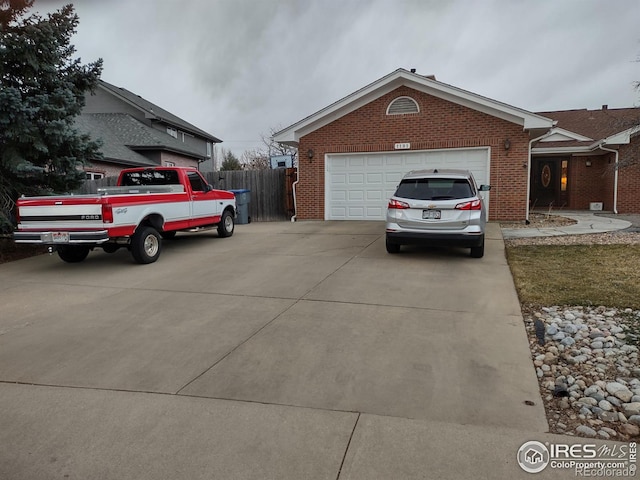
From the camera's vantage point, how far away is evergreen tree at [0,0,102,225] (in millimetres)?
9477

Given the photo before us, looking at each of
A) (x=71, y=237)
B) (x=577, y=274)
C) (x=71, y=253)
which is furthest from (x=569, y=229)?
(x=71, y=253)

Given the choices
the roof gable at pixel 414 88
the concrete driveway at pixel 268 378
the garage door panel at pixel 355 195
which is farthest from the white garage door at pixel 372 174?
the concrete driveway at pixel 268 378

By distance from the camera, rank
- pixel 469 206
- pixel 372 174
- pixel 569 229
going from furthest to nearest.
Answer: pixel 372 174 < pixel 569 229 < pixel 469 206

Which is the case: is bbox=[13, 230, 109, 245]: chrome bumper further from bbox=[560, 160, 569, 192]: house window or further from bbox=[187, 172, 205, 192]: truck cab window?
bbox=[560, 160, 569, 192]: house window

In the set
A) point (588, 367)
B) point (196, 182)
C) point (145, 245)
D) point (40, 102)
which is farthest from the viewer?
point (196, 182)

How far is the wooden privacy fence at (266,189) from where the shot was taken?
55.4 feet

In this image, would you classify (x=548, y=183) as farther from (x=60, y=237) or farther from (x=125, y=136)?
(x=125, y=136)

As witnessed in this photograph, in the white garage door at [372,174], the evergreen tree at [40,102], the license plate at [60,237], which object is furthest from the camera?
the white garage door at [372,174]

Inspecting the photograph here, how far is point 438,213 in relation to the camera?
27.2 feet

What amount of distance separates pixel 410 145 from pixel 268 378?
12.0 metres

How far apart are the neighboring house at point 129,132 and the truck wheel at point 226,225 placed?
1211cm

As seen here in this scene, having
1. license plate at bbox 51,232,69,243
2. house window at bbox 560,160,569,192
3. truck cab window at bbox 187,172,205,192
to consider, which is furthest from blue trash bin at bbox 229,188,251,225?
house window at bbox 560,160,569,192

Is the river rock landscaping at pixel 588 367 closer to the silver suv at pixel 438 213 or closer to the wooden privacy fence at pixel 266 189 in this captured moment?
the silver suv at pixel 438 213

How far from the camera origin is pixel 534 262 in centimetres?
807
